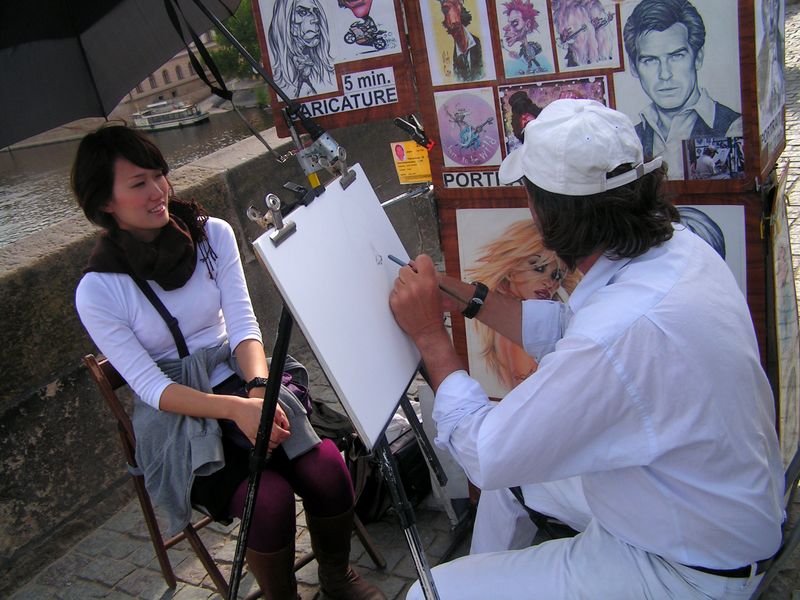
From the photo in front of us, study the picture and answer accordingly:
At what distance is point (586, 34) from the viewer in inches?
73.7

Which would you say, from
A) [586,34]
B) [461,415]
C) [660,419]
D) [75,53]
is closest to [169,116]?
[75,53]

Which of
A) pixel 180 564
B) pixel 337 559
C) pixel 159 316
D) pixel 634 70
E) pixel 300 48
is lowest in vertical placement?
pixel 180 564

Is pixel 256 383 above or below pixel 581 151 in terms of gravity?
below

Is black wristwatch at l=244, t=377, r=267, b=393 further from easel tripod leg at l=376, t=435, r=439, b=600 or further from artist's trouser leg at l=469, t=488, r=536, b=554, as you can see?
artist's trouser leg at l=469, t=488, r=536, b=554

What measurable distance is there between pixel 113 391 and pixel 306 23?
4.12 ft

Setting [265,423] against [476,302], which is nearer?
[265,423]

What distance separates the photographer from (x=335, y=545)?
7.30ft

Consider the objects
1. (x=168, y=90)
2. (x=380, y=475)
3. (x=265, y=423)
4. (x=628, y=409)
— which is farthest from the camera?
(x=168, y=90)

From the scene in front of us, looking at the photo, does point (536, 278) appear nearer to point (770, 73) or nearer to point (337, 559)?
point (770, 73)

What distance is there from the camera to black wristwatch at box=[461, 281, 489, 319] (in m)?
1.90

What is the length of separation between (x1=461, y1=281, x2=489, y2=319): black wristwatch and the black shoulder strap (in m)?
0.88

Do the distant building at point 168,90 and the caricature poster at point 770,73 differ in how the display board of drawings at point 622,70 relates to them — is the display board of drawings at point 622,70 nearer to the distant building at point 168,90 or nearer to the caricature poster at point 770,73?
the caricature poster at point 770,73

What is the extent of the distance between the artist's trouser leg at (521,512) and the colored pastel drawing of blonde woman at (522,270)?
52cm

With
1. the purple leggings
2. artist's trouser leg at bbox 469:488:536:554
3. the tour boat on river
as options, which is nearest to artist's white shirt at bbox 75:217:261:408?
the purple leggings
